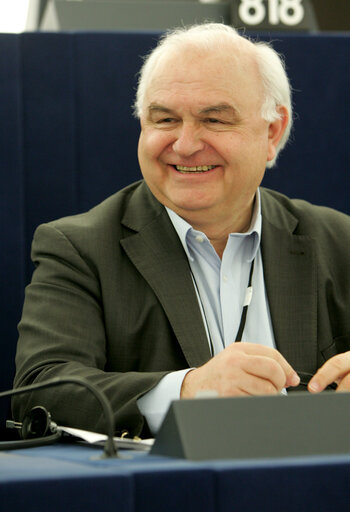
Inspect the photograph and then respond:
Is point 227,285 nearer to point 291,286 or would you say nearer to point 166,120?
point 291,286

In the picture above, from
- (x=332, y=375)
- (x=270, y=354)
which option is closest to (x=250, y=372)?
(x=270, y=354)

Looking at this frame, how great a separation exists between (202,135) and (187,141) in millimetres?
47

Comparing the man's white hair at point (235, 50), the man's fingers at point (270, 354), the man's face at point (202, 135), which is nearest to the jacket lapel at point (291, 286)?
the man's face at point (202, 135)

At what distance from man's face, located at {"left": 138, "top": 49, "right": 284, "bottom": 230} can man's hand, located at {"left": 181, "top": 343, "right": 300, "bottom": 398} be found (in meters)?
0.62

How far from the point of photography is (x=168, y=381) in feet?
5.17

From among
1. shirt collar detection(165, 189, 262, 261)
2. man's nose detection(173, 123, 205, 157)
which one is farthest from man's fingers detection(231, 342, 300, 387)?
man's nose detection(173, 123, 205, 157)

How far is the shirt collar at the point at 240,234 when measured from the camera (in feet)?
6.72

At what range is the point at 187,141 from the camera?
2.04 meters

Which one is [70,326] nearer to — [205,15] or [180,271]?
[180,271]

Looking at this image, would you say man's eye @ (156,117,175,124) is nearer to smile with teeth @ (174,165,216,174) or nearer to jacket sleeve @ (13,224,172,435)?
smile with teeth @ (174,165,216,174)

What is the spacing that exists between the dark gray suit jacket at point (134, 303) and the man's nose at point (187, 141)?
0.15 meters

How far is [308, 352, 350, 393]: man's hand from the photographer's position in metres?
1.60

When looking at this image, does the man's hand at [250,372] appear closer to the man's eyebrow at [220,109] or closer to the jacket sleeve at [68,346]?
the jacket sleeve at [68,346]

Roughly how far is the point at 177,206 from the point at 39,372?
0.55m
